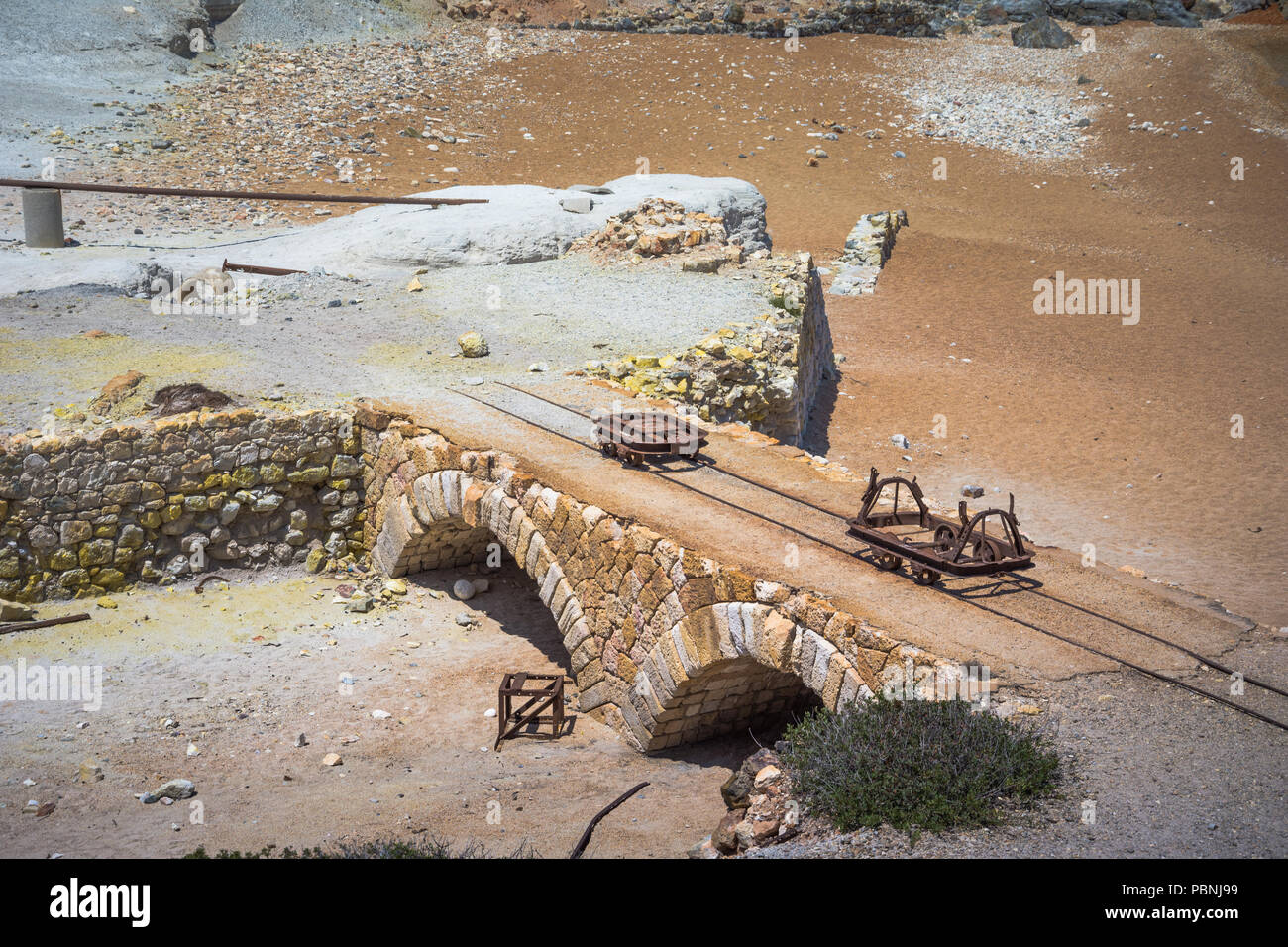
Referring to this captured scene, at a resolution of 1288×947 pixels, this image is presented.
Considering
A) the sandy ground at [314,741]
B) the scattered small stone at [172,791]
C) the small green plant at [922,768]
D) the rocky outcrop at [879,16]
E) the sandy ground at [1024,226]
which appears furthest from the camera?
the rocky outcrop at [879,16]

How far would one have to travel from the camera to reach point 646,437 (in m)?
8.88

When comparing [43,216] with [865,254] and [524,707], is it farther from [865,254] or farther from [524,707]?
[865,254]

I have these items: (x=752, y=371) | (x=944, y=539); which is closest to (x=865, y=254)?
(x=752, y=371)

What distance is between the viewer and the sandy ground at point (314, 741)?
22.6ft

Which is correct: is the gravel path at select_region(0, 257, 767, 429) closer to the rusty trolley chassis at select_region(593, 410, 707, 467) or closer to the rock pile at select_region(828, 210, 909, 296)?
the rusty trolley chassis at select_region(593, 410, 707, 467)

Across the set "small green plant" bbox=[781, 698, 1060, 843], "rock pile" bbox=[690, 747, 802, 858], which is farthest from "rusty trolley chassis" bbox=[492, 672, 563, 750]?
"small green plant" bbox=[781, 698, 1060, 843]

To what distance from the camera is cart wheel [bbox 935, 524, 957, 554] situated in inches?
274

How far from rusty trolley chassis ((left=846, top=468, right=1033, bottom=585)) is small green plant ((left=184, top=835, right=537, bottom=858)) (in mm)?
2765

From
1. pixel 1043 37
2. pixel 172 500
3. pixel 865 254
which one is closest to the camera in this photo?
pixel 172 500

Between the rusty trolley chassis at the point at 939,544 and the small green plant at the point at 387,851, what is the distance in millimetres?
2765

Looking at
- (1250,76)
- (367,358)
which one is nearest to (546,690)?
(367,358)

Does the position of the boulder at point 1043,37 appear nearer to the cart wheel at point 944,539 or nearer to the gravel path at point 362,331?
the gravel path at point 362,331

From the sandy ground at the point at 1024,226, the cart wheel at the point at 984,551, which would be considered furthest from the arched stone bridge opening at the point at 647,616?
the sandy ground at the point at 1024,226

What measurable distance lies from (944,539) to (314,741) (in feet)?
15.2
